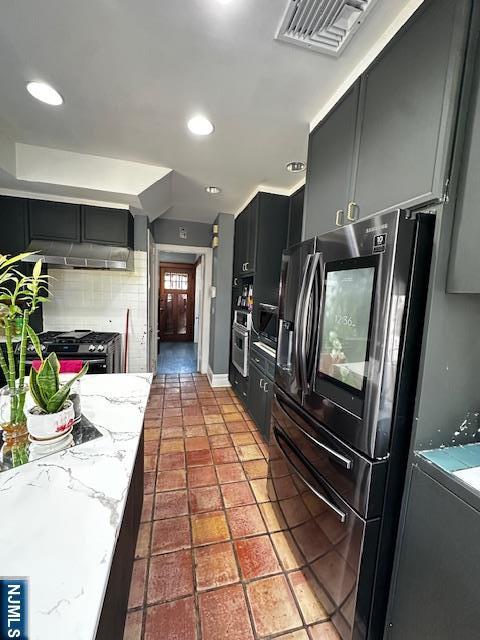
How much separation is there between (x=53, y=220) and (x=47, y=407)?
2.54 m

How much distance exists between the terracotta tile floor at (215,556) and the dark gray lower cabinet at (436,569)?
46 cm

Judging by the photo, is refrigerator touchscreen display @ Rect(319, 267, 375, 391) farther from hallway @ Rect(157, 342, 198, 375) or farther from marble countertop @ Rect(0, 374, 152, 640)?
hallway @ Rect(157, 342, 198, 375)

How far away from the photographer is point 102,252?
9.34ft

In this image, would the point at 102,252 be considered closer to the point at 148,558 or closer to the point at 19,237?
the point at 19,237

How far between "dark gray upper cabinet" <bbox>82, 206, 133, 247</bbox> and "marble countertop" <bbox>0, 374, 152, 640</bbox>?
2.41 m

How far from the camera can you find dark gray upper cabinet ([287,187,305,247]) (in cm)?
268

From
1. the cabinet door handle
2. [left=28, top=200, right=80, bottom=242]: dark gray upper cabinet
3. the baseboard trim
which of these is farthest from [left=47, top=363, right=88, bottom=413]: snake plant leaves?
the baseboard trim

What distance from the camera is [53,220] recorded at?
2744mm

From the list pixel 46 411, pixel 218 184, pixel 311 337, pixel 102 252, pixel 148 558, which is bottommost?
pixel 148 558

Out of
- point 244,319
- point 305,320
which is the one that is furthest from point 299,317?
point 244,319

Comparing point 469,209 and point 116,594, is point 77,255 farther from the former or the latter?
point 469,209

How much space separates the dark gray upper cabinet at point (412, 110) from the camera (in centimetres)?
86

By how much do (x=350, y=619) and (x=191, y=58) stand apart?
8.69 ft

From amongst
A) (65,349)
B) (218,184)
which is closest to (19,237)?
(65,349)
